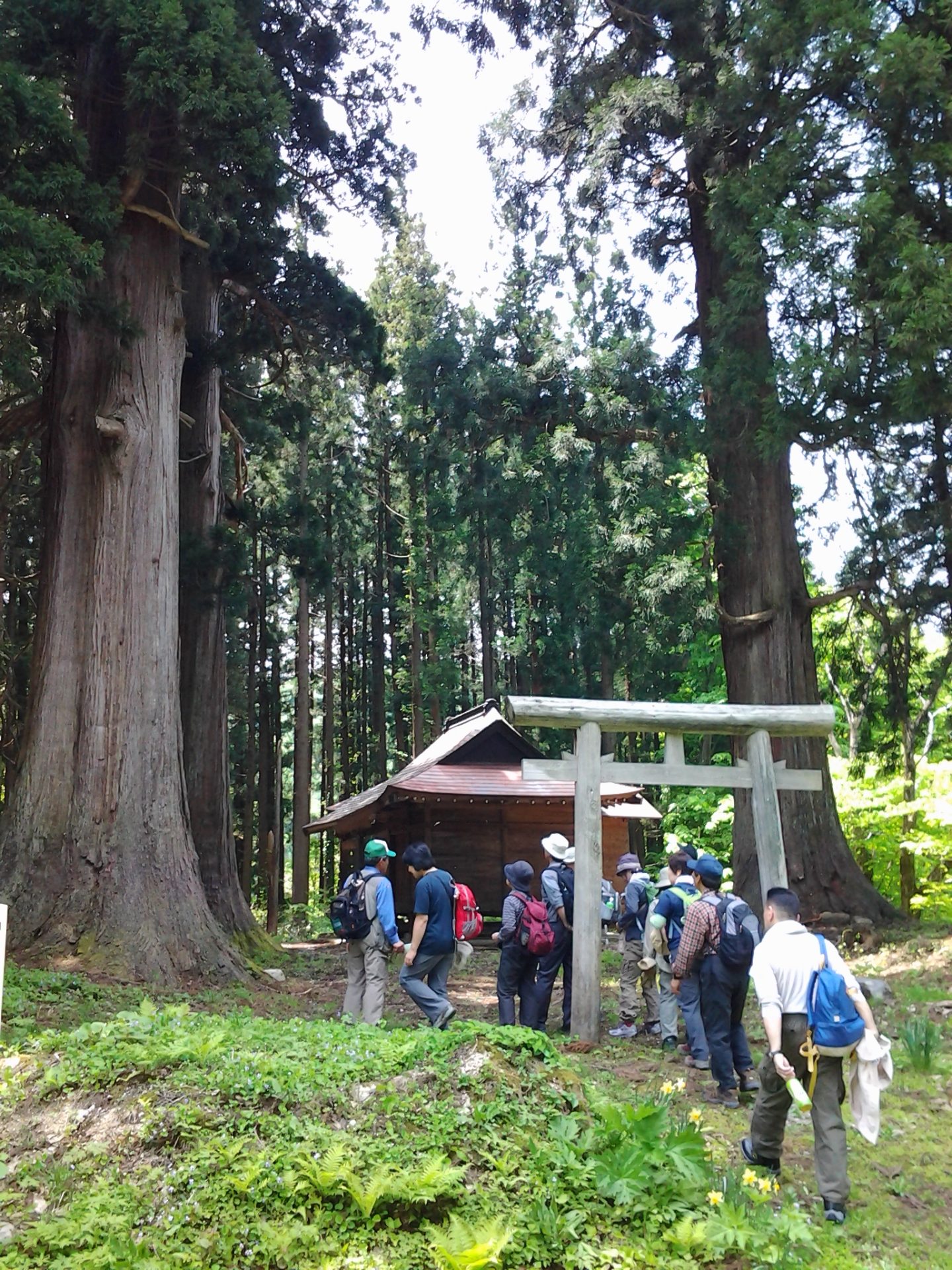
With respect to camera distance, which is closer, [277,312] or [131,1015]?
[131,1015]

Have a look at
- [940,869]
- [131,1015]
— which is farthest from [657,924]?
[940,869]

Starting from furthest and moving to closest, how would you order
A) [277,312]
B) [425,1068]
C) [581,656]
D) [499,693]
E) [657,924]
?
[499,693], [581,656], [277,312], [657,924], [425,1068]

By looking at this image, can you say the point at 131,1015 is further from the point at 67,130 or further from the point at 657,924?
the point at 67,130

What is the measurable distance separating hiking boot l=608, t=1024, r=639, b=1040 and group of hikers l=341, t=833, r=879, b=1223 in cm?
2

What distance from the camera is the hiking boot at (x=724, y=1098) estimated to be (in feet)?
22.7

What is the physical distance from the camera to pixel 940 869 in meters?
19.9

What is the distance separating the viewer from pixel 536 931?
28.0 feet

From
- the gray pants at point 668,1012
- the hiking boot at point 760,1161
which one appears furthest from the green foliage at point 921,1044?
the hiking boot at point 760,1161

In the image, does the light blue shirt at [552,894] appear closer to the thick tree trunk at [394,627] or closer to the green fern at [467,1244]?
the green fern at [467,1244]

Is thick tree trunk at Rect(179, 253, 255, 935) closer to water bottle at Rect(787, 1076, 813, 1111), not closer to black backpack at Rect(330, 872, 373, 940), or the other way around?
black backpack at Rect(330, 872, 373, 940)

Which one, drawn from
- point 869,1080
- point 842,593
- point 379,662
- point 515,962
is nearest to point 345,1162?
point 869,1080

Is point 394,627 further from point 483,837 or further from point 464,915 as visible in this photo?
point 464,915

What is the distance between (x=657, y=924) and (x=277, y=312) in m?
9.28

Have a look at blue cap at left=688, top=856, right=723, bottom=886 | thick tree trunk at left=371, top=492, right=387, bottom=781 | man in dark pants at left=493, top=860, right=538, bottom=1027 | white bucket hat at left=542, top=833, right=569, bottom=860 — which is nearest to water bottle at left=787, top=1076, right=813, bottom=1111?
blue cap at left=688, top=856, right=723, bottom=886
